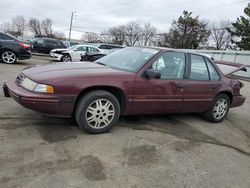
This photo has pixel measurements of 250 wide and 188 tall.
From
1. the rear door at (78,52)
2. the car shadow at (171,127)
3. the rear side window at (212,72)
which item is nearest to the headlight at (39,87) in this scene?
the car shadow at (171,127)

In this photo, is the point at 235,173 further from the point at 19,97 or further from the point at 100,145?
the point at 19,97

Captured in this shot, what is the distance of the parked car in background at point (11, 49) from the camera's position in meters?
12.6

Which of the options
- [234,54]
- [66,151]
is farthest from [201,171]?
[234,54]

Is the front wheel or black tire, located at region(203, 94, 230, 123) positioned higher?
black tire, located at region(203, 94, 230, 123)

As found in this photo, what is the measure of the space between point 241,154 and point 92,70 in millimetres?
2705

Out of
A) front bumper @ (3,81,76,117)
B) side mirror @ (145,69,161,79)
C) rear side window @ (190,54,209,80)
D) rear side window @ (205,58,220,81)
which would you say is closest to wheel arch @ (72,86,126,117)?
front bumper @ (3,81,76,117)

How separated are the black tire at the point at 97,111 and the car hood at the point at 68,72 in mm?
295

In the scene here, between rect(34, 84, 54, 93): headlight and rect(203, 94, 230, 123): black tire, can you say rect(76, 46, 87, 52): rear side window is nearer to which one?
rect(203, 94, 230, 123): black tire

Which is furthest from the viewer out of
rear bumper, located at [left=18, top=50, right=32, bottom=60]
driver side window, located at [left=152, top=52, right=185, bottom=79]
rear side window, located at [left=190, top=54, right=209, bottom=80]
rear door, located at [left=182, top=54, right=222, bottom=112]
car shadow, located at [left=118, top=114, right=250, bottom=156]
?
rear bumper, located at [left=18, top=50, right=32, bottom=60]

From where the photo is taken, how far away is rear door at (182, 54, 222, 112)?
219 inches

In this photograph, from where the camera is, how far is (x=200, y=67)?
586 cm

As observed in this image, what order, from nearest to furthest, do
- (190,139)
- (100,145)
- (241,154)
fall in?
1. (100,145)
2. (241,154)
3. (190,139)

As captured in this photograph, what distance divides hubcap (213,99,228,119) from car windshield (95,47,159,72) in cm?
197

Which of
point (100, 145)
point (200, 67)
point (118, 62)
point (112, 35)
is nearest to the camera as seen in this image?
point (100, 145)
